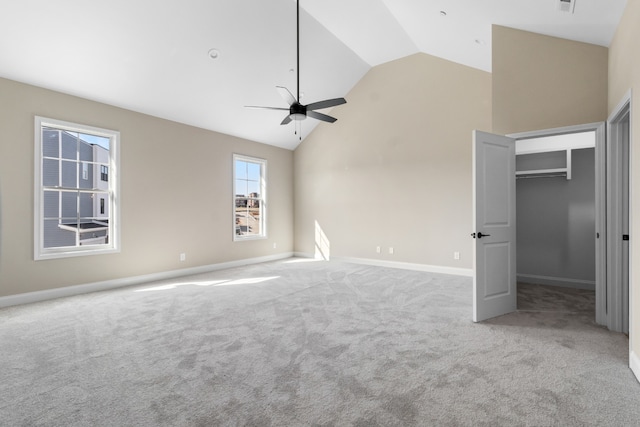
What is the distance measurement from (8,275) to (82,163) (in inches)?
69.3

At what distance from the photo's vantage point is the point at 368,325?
129 inches

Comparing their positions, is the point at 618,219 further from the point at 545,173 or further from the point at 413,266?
the point at 413,266

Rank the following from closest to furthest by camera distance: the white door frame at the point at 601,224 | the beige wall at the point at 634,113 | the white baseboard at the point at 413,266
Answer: the beige wall at the point at 634,113
the white door frame at the point at 601,224
the white baseboard at the point at 413,266

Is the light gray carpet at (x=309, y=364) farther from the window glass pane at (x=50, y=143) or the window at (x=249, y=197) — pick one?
the window at (x=249, y=197)

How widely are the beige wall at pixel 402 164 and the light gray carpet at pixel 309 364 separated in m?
2.11

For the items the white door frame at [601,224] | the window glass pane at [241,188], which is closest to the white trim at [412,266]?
the white door frame at [601,224]

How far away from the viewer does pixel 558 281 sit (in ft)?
16.6

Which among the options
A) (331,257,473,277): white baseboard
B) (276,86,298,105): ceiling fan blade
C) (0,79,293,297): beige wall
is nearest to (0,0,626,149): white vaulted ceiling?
(0,79,293,297): beige wall

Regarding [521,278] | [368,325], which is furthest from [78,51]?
[521,278]

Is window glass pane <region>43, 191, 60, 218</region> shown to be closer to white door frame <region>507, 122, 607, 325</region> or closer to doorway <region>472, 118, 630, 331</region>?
doorway <region>472, 118, 630, 331</region>

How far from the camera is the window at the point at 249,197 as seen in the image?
23.4 feet

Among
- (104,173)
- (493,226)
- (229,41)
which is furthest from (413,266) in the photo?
(104,173)

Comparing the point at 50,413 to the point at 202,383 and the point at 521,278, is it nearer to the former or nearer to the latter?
the point at 202,383

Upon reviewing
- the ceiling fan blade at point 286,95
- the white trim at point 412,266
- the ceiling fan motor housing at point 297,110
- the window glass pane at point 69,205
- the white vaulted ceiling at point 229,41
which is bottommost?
the white trim at point 412,266
